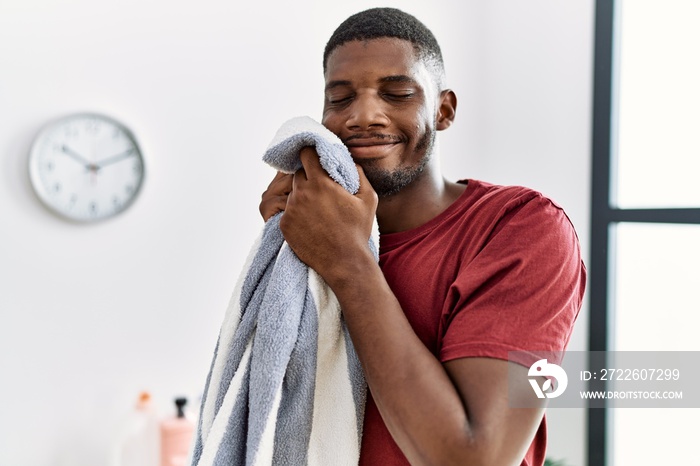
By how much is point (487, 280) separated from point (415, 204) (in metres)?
0.21

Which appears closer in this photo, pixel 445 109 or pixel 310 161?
pixel 310 161

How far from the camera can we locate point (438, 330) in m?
0.72

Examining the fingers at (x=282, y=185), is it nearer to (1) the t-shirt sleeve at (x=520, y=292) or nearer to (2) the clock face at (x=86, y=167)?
(1) the t-shirt sleeve at (x=520, y=292)

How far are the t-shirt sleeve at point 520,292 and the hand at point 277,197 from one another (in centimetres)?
23

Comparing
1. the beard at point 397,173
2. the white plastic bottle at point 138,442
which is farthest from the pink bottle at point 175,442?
the beard at point 397,173

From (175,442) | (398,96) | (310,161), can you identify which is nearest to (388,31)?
(398,96)

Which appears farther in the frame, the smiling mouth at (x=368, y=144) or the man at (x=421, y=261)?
the smiling mouth at (x=368, y=144)

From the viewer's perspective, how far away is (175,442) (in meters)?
1.76

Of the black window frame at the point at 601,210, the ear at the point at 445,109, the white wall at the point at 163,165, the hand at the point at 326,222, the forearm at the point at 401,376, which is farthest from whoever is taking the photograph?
the black window frame at the point at 601,210

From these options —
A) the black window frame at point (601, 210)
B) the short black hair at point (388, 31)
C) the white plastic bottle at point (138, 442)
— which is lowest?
the white plastic bottle at point (138, 442)

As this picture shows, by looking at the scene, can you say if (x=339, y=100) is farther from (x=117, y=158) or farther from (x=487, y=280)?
(x=117, y=158)

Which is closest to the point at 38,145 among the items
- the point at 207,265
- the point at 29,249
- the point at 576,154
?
the point at 29,249

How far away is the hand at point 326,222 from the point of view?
69 centimetres

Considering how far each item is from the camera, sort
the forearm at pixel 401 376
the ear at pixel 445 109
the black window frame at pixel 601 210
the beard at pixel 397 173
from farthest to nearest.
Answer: the black window frame at pixel 601 210 → the ear at pixel 445 109 → the beard at pixel 397 173 → the forearm at pixel 401 376
